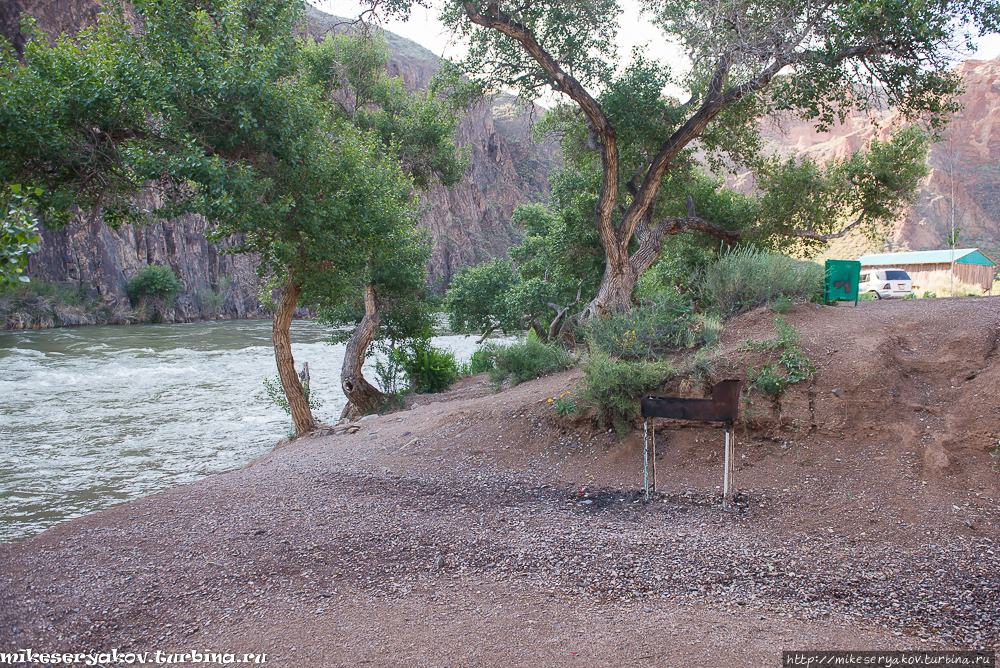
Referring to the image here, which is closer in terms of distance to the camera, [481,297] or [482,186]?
[481,297]

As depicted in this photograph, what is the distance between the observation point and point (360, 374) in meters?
14.5

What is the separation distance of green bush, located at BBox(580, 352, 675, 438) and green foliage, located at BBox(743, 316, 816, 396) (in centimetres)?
97

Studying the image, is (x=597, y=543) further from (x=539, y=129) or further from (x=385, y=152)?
(x=385, y=152)

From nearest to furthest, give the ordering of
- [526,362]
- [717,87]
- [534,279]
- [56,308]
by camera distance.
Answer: [717,87] → [526,362] → [534,279] → [56,308]

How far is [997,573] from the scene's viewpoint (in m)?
4.00

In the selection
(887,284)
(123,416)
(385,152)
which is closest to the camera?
(385,152)

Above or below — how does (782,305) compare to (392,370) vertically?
above

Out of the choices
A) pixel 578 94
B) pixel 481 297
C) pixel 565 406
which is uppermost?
pixel 578 94

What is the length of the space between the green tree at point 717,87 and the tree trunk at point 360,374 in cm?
601

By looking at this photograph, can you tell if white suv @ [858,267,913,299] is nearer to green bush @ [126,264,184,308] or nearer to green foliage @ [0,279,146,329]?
green foliage @ [0,279,146,329]

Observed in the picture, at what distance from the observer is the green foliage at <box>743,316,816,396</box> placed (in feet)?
20.7

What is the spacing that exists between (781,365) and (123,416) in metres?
16.3

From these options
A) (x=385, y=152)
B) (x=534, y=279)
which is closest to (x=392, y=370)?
(x=534, y=279)

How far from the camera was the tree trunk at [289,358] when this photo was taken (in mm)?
9805
